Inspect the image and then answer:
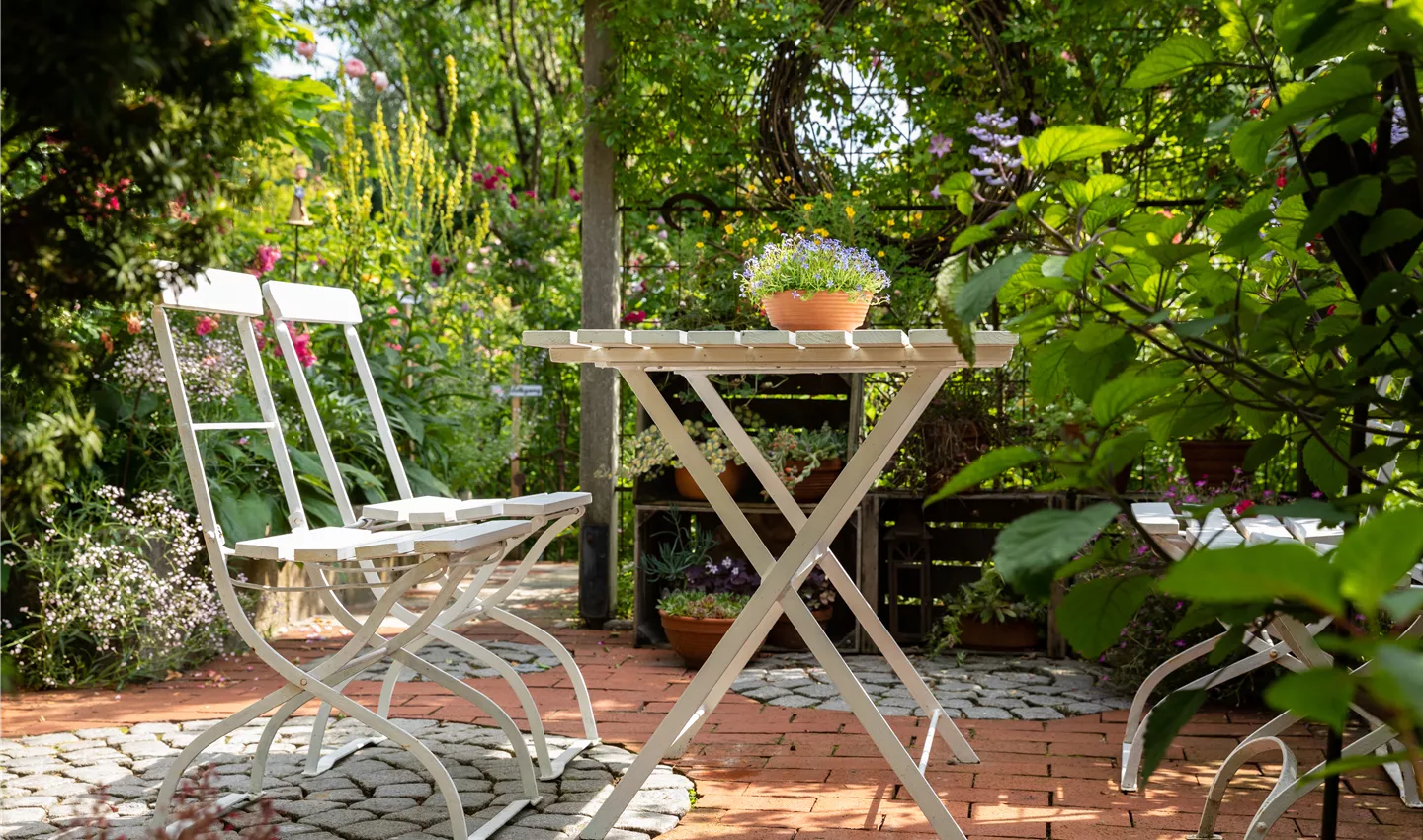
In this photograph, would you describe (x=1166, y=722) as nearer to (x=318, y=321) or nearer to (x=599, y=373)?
(x=318, y=321)

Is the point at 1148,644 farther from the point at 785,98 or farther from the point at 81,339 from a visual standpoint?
the point at 81,339

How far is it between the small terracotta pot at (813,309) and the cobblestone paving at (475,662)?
1.73 m

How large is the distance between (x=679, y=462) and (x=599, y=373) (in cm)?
85

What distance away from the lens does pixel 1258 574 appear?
563mm

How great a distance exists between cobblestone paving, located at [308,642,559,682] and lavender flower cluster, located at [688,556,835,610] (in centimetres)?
60

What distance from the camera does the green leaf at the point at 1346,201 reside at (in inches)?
38.2

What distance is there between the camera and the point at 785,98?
4824 millimetres

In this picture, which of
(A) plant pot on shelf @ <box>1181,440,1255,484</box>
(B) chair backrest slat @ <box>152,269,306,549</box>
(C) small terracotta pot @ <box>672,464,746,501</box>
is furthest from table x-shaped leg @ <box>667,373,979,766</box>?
(A) plant pot on shelf @ <box>1181,440,1255,484</box>

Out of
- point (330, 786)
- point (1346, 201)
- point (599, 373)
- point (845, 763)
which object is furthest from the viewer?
point (599, 373)

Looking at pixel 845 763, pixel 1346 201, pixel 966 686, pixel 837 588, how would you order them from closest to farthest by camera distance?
1. pixel 1346 201
2. pixel 837 588
3. pixel 845 763
4. pixel 966 686

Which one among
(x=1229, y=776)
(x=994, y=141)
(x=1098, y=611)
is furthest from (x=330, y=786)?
(x=994, y=141)

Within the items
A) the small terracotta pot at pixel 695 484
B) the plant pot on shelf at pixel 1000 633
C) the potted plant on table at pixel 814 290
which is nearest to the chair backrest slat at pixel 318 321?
the potted plant on table at pixel 814 290

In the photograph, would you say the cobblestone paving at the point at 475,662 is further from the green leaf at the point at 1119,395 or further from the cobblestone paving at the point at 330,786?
the green leaf at the point at 1119,395

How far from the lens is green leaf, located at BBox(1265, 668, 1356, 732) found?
0.57 metres
